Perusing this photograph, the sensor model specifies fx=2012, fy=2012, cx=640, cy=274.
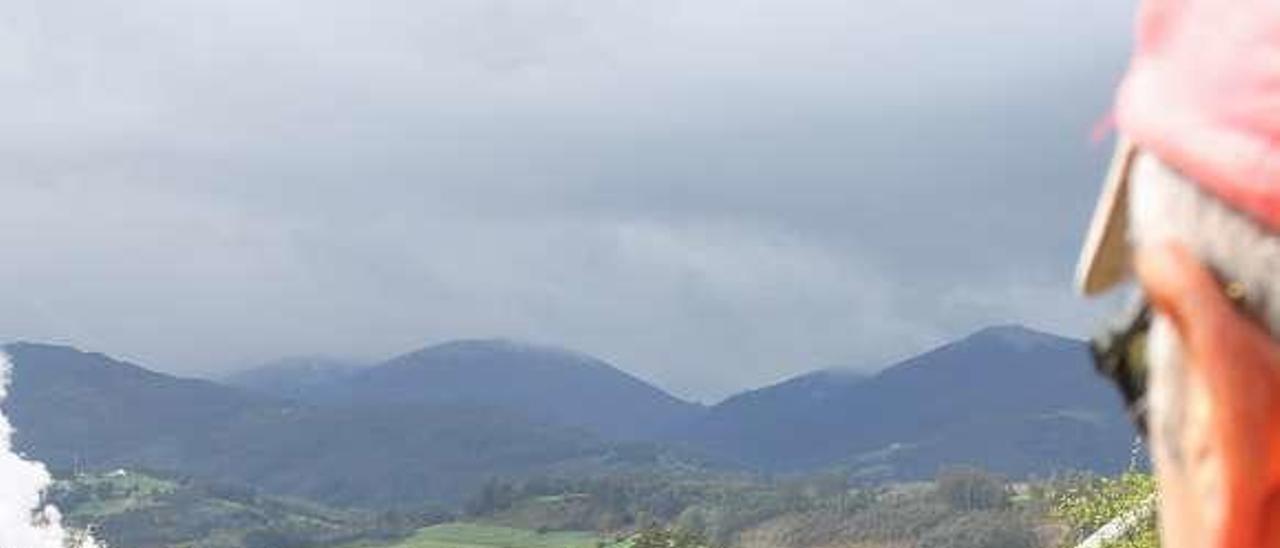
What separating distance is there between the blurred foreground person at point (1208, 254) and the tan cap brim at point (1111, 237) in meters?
0.01

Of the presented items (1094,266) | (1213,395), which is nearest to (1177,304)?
(1213,395)

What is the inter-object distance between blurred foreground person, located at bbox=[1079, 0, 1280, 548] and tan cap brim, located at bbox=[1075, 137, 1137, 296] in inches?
0.6

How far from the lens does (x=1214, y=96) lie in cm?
172

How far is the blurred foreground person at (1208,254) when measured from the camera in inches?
64.6

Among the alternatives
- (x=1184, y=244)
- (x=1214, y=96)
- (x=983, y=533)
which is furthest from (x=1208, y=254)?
(x=983, y=533)

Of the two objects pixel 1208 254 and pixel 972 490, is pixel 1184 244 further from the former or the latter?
pixel 972 490

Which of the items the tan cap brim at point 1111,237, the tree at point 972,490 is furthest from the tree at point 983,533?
the tan cap brim at point 1111,237

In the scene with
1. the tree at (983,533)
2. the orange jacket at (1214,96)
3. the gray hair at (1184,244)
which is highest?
the tree at (983,533)

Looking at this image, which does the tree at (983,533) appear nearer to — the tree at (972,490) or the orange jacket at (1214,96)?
the tree at (972,490)

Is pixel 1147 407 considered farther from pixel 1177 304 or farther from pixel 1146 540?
pixel 1146 540

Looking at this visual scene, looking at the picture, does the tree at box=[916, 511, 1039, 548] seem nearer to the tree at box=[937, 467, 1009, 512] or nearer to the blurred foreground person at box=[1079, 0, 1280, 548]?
the tree at box=[937, 467, 1009, 512]

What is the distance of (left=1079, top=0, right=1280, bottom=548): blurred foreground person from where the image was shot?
164 cm

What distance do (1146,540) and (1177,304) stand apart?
43.7 meters

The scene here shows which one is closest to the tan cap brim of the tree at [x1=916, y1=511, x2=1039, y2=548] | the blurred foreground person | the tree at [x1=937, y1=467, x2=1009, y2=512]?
the blurred foreground person
